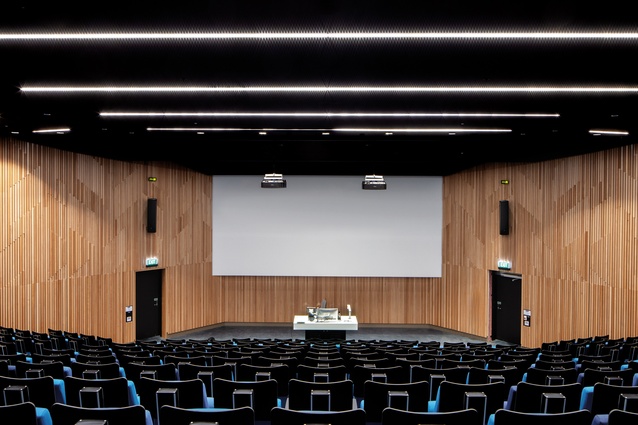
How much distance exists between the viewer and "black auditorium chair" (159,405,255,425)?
308 cm

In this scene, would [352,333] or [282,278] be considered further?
[282,278]

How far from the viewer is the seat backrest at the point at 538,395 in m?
4.36

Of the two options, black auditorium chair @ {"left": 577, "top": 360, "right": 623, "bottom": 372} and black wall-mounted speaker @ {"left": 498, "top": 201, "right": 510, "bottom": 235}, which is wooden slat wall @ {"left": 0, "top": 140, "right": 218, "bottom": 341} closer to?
black wall-mounted speaker @ {"left": 498, "top": 201, "right": 510, "bottom": 235}

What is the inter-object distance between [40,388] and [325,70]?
518 cm

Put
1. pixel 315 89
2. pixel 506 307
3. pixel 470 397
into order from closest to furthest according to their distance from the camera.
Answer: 1. pixel 470 397
2. pixel 315 89
3. pixel 506 307

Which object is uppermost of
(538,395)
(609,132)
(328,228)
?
(609,132)

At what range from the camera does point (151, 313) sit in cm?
1648

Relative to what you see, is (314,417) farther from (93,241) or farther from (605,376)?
(93,241)

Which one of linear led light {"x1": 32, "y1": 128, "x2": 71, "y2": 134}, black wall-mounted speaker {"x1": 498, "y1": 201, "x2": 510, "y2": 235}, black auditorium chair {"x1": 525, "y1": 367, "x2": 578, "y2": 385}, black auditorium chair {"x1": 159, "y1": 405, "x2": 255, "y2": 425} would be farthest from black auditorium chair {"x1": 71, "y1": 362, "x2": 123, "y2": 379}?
black wall-mounted speaker {"x1": 498, "y1": 201, "x2": 510, "y2": 235}

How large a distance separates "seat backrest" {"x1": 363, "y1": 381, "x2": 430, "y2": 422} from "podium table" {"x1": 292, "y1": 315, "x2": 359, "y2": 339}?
11.3 m

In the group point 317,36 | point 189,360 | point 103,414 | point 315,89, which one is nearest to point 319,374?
point 189,360

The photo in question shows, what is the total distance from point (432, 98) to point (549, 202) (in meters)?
8.01

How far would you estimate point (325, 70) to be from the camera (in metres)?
6.90

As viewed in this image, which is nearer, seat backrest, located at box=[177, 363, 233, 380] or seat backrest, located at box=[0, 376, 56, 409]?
seat backrest, located at box=[0, 376, 56, 409]
